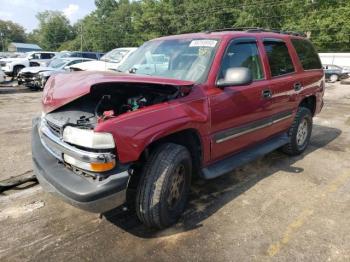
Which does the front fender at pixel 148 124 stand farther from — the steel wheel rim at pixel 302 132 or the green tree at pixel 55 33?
the green tree at pixel 55 33

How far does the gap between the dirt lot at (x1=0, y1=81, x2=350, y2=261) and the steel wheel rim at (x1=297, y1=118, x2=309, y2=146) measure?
2.14ft

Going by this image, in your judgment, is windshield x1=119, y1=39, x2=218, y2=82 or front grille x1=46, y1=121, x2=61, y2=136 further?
windshield x1=119, y1=39, x2=218, y2=82

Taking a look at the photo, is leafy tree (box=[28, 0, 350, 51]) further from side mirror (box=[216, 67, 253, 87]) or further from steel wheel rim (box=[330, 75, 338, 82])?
side mirror (box=[216, 67, 253, 87])

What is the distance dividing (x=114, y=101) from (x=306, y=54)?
3713mm

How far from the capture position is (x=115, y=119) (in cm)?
268

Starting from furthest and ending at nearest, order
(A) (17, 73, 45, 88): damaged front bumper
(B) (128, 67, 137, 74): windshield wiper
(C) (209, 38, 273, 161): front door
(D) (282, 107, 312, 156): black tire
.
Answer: (A) (17, 73, 45, 88): damaged front bumper < (D) (282, 107, 312, 156): black tire < (B) (128, 67, 137, 74): windshield wiper < (C) (209, 38, 273, 161): front door

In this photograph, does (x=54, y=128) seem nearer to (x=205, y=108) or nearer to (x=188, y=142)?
(x=188, y=142)

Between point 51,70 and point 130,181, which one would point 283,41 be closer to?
point 130,181

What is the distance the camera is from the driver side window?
3738 mm

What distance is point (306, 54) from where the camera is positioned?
5.50 m

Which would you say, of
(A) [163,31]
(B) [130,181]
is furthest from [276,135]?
(A) [163,31]

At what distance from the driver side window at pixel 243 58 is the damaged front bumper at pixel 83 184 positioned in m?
1.65

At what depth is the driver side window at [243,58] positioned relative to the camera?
3738 millimetres

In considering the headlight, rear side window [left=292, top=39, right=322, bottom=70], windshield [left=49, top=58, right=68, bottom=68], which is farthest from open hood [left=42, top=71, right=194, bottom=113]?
windshield [left=49, top=58, right=68, bottom=68]
